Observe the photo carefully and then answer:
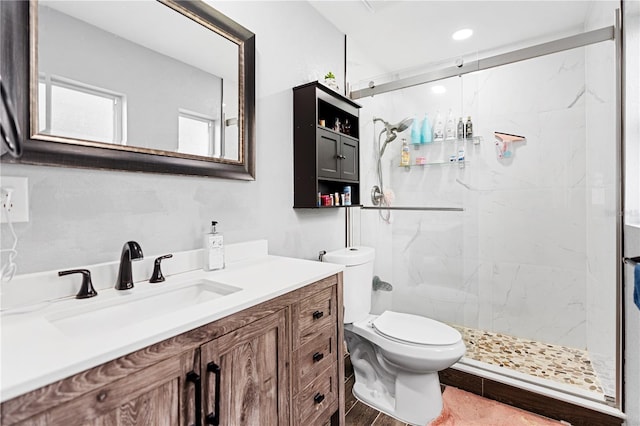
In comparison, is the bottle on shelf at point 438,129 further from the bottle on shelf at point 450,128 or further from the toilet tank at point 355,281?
the toilet tank at point 355,281

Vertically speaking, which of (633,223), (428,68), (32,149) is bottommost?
(633,223)

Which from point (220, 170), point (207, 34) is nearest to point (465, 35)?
point (207, 34)

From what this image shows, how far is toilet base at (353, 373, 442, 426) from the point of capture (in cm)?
166

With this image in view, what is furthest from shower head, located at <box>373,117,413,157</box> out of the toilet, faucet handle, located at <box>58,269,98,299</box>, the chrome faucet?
faucet handle, located at <box>58,269,98,299</box>

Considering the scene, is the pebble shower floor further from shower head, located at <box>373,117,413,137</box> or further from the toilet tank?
shower head, located at <box>373,117,413,137</box>

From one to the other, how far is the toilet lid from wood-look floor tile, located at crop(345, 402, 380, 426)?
18.0 inches

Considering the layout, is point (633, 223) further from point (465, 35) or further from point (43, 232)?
point (43, 232)

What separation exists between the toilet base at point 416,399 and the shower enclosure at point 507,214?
0.44 meters

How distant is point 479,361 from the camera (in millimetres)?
2002

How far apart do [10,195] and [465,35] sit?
2.86 m

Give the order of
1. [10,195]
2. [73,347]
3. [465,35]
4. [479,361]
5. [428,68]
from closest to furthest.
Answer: [73,347] → [10,195] → [479,361] → [465,35] → [428,68]

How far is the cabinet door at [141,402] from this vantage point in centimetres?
58

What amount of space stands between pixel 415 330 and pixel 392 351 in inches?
7.9

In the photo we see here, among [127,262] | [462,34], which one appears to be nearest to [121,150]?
[127,262]
